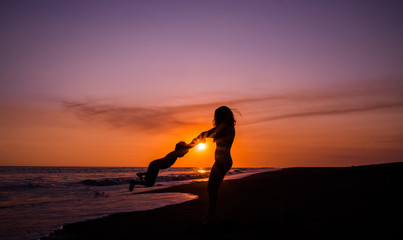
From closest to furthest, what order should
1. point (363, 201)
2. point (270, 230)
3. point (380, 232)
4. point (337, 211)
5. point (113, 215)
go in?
point (380, 232) < point (270, 230) < point (337, 211) < point (363, 201) < point (113, 215)

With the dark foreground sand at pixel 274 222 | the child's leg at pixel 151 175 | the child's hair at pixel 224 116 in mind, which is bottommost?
the dark foreground sand at pixel 274 222

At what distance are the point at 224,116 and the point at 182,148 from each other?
1.13 metres

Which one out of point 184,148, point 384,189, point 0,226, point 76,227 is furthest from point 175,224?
point 384,189

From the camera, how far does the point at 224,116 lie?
6.00 m

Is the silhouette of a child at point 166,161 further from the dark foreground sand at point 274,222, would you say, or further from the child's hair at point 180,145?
the dark foreground sand at point 274,222

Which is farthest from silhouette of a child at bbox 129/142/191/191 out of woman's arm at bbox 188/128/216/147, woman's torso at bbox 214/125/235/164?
woman's torso at bbox 214/125/235/164

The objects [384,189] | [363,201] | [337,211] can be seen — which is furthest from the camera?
[384,189]

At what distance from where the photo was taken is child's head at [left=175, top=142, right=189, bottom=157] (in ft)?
19.0

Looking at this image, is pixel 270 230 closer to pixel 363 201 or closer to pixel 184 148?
pixel 184 148

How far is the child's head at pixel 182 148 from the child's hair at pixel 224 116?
86 centimetres

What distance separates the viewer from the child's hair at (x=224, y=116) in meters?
5.98

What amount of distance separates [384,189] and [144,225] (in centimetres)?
759

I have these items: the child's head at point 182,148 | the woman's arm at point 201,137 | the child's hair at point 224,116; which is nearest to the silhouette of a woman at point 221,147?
the child's hair at point 224,116

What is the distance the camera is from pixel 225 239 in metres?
4.72
